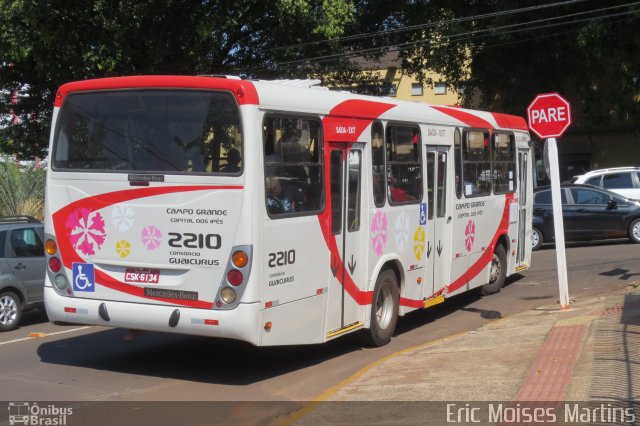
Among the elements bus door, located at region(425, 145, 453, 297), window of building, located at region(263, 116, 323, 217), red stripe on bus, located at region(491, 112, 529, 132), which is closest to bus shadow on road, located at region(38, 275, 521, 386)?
bus door, located at region(425, 145, 453, 297)

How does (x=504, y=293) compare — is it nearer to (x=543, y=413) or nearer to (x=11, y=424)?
(x=543, y=413)

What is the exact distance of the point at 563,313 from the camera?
11938 millimetres

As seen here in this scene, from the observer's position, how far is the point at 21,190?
26.4 meters

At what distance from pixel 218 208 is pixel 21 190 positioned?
19.9 m

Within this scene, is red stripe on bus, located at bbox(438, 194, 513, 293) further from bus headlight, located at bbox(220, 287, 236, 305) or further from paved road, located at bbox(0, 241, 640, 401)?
bus headlight, located at bbox(220, 287, 236, 305)

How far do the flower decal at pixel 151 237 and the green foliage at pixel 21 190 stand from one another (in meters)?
18.4

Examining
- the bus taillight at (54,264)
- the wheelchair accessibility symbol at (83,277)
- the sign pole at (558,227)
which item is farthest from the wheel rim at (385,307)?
the bus taillight at (54,264)

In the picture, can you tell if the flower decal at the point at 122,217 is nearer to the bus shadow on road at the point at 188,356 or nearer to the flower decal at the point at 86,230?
→ the flower decal at the point at 86,230

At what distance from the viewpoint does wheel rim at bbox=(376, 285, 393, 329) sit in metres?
11.0

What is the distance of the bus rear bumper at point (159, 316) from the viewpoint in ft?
27.1

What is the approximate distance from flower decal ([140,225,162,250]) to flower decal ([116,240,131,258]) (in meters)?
0.21

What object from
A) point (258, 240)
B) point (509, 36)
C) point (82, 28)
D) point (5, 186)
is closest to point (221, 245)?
point (258, 240)

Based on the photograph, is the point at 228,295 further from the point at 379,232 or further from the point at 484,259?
the point at 484,259

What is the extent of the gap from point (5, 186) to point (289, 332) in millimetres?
20010
